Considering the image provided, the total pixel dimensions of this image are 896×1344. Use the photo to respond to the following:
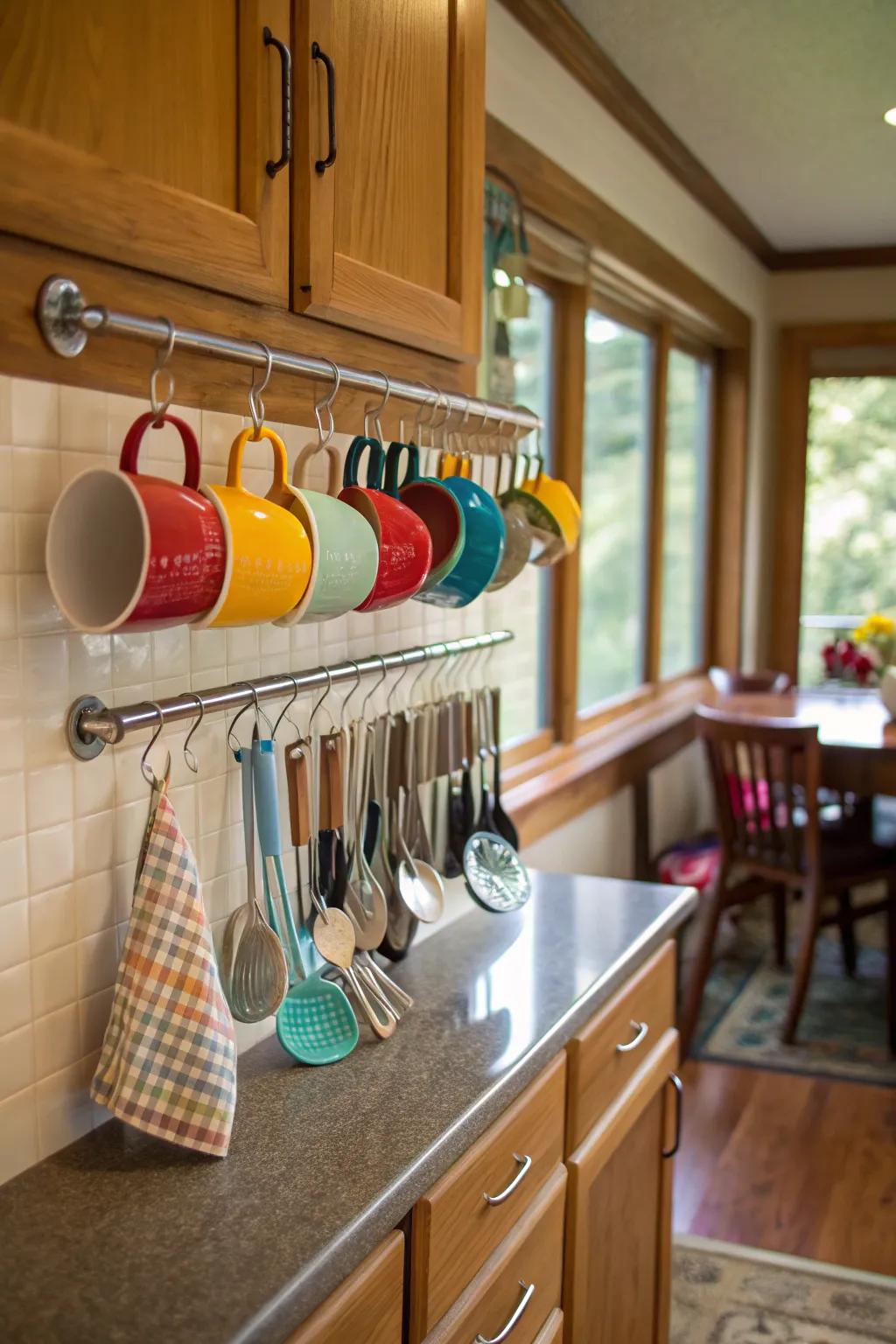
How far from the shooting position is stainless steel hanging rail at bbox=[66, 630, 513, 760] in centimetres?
108

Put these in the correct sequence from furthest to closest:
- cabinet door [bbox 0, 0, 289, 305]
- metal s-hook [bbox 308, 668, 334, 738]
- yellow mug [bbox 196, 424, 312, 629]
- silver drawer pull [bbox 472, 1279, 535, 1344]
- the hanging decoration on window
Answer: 1. the hanging decoration on window
2. metal s-hook [bbox 308, 668, 334, 738]
3. silver drawer pull [bbox 472, 1279, 535, 1344]
4. yellow mug [bbox 196, 424, 312, 629]
5. cabinet door [bbox 0, 0, 289, 305]

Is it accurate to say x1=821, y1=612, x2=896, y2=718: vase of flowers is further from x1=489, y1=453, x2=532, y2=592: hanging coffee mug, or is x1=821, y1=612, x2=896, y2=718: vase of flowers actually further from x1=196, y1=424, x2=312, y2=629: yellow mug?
x1=196, y1=424, x2=312, y2=629: yellow mug

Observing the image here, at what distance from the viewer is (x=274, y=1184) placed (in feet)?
3.49

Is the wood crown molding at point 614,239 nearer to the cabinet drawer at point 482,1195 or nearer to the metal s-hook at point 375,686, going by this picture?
the metal s-hook at point 375,686

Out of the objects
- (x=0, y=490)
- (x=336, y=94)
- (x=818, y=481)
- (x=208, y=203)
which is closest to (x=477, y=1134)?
(x=0, y=490)

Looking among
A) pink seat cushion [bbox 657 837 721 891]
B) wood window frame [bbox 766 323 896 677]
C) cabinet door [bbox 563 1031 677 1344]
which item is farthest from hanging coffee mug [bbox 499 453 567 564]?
wood window frame [bbox 766 323 896 677]

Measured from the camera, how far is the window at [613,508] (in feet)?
11.0

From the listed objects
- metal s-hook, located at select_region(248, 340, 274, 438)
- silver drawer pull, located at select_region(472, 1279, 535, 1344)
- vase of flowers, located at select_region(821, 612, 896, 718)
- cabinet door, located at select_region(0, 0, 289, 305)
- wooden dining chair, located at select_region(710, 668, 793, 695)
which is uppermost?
cabinet door, located at select_region(0, 0, 289, 305)

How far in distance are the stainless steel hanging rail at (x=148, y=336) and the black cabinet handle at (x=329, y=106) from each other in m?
0.18

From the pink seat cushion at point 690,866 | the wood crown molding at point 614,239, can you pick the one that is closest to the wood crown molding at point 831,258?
the wood crown molding at point 614,239

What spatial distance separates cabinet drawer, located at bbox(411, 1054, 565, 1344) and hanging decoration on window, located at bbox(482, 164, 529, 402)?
1.32 m

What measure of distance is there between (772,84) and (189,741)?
2426mm

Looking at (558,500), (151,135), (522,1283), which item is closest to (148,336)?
(151,135)

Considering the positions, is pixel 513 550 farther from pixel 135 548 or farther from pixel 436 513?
pixel 135 548
